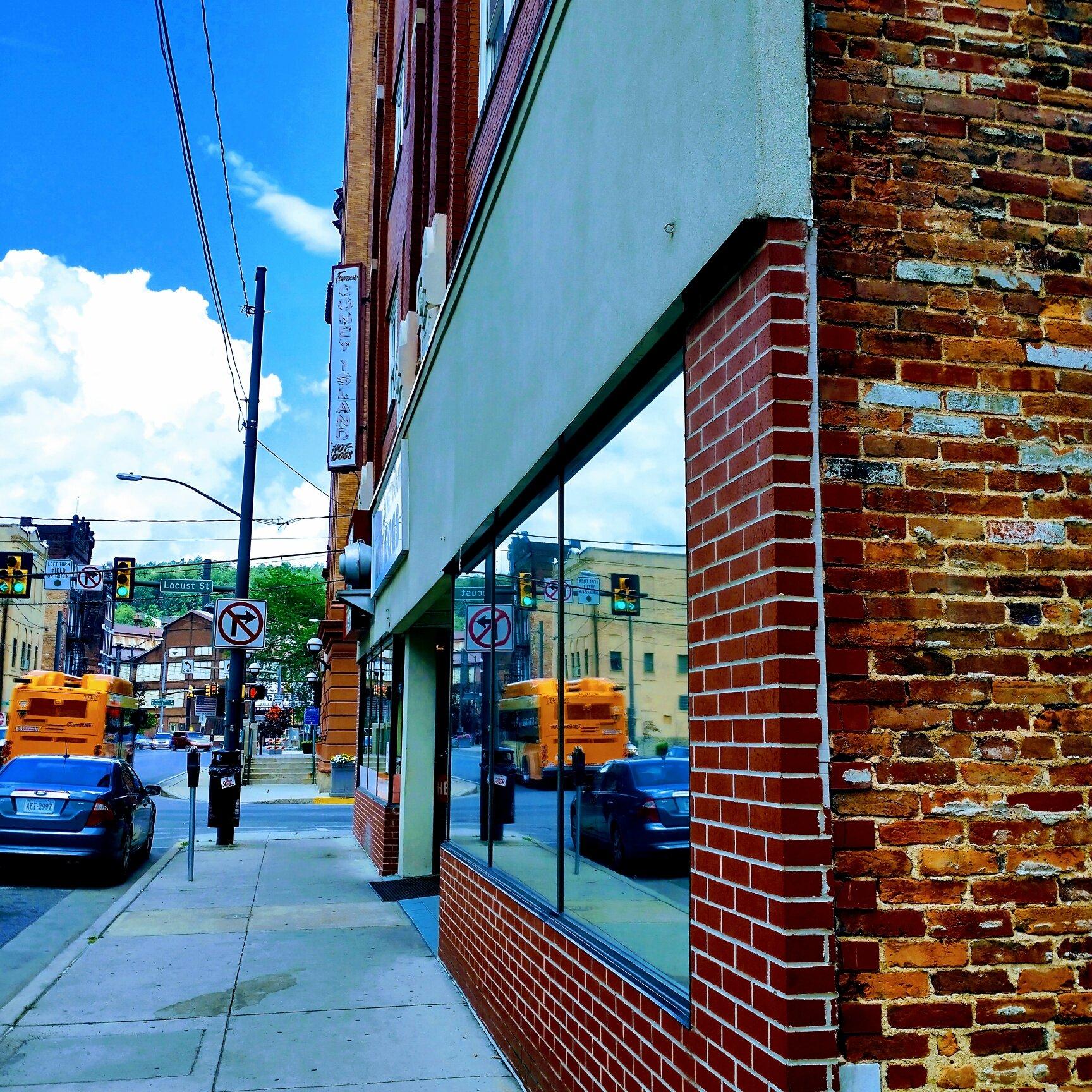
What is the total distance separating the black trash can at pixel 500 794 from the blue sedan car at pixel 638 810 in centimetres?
188

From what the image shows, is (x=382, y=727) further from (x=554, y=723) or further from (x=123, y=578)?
(x=123, y=578)

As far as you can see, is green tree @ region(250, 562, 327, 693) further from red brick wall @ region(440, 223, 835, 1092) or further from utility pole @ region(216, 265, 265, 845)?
red brick wall @ region(440, 223, 835, 1092)

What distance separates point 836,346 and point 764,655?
0.87 metres

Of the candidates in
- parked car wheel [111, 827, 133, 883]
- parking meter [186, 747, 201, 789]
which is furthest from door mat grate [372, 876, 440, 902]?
parked car wheel [111, 827, 133, 883]

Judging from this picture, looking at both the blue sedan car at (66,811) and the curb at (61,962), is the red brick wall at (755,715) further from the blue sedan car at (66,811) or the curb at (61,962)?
the blue sedan car at (66,811)

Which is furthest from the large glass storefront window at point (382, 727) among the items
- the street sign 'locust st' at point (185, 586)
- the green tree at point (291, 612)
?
the green tree at point (291, 612)

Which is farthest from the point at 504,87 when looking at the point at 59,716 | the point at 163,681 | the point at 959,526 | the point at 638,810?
the point at 163,681

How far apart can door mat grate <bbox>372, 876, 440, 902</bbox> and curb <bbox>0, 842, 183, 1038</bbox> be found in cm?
257

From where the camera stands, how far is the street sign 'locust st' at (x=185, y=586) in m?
30.8

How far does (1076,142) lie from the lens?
340cm

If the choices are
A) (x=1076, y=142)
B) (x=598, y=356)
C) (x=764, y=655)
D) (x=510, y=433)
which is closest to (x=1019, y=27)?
(x=1076, y=142)

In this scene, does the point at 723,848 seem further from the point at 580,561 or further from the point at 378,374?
the point at 378,374

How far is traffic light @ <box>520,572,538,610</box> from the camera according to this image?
6.22m

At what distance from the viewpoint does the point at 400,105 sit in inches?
645
